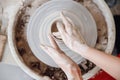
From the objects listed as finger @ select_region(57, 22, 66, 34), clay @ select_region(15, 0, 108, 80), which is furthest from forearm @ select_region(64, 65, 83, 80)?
clay @ select_region(15, 0, 108, 80)

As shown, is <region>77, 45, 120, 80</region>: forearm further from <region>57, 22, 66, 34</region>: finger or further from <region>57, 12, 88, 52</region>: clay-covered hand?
<region>57, 22, 66, 34</region>: finger

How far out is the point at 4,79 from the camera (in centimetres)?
202

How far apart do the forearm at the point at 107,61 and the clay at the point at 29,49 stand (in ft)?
1.87

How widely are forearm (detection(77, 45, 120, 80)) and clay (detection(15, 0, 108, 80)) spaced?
0.57 m

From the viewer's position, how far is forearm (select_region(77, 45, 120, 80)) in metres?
1.04

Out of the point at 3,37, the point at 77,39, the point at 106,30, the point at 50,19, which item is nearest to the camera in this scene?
the point at 77,39

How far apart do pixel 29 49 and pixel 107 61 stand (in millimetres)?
751

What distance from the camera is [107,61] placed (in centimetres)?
107

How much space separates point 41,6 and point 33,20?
0.10m

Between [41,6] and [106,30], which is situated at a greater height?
[41,6]

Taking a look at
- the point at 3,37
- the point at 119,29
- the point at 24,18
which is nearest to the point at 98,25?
the point at 119,29

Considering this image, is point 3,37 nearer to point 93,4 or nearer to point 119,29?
point 93,4

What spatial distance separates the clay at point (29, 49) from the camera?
168 cm

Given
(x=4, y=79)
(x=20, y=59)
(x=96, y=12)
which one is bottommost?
(x=4, y=79)
